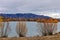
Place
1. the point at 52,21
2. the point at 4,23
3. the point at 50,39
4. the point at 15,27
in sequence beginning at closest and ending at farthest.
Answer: the point at 50,39, the point at 4,23, the point at 15,27, the point at 52,21

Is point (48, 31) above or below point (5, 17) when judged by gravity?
below

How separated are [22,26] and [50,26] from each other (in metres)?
2.92

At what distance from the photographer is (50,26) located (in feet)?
63.1

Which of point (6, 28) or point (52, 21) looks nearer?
point (6, 28)

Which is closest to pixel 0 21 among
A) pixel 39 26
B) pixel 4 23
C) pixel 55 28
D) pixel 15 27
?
pixel 4 23

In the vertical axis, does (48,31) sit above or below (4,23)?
below

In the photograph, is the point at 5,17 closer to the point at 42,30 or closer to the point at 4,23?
the point at 4,23

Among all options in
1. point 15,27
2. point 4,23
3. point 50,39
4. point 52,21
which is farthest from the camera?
point 52,21

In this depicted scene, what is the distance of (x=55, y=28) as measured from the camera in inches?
766

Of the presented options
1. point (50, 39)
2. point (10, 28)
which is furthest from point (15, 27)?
point (50, 39)

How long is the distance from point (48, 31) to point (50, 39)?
16.2 feet

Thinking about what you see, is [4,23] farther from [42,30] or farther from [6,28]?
[42,30]

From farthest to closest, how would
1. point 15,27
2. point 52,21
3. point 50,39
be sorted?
point 52,21 → point 15,27 → point 50,39

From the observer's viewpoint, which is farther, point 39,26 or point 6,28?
point 39,26
